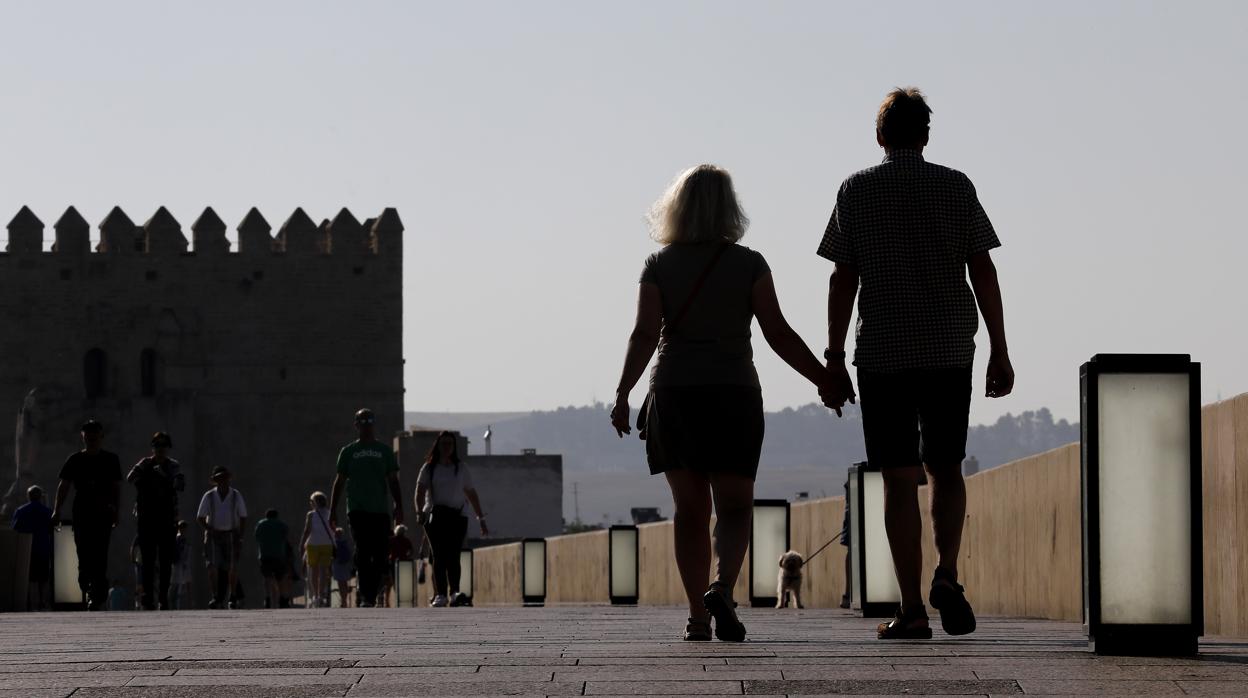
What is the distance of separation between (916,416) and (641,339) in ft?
3.12

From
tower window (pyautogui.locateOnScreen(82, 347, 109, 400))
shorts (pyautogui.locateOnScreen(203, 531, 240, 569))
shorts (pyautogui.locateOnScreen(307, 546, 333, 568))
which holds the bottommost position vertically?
shorts (pyautogui.locateOnScreen(307, 546, 333, 568))

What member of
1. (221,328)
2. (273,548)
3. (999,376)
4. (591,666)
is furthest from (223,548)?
(221,328)

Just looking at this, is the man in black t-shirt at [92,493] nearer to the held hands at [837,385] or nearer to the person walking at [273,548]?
the person walking at [273,548]

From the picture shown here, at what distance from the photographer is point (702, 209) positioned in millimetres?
7703

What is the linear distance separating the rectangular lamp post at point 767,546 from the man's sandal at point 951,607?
11038mm

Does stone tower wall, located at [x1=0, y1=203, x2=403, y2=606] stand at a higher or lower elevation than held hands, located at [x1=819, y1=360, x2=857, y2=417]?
higher

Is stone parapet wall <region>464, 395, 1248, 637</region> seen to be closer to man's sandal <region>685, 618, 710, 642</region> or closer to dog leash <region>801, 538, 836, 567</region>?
dog leash <region>801, 538, 836, 567</region>

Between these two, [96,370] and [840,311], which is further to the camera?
[96,370]

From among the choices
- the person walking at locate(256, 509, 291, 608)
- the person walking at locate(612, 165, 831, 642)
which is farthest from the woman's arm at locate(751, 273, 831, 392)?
the person walking at locate(256, 509, 291, 608)

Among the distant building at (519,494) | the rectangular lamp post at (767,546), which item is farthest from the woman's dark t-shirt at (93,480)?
the distant building at (519,494)

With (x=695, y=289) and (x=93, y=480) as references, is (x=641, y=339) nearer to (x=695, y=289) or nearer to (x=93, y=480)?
(x=695, y=289)

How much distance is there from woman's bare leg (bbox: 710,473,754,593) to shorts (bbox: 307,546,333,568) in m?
15.5

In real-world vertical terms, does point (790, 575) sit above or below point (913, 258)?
below

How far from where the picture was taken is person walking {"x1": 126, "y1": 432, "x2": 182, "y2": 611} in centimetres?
1706
